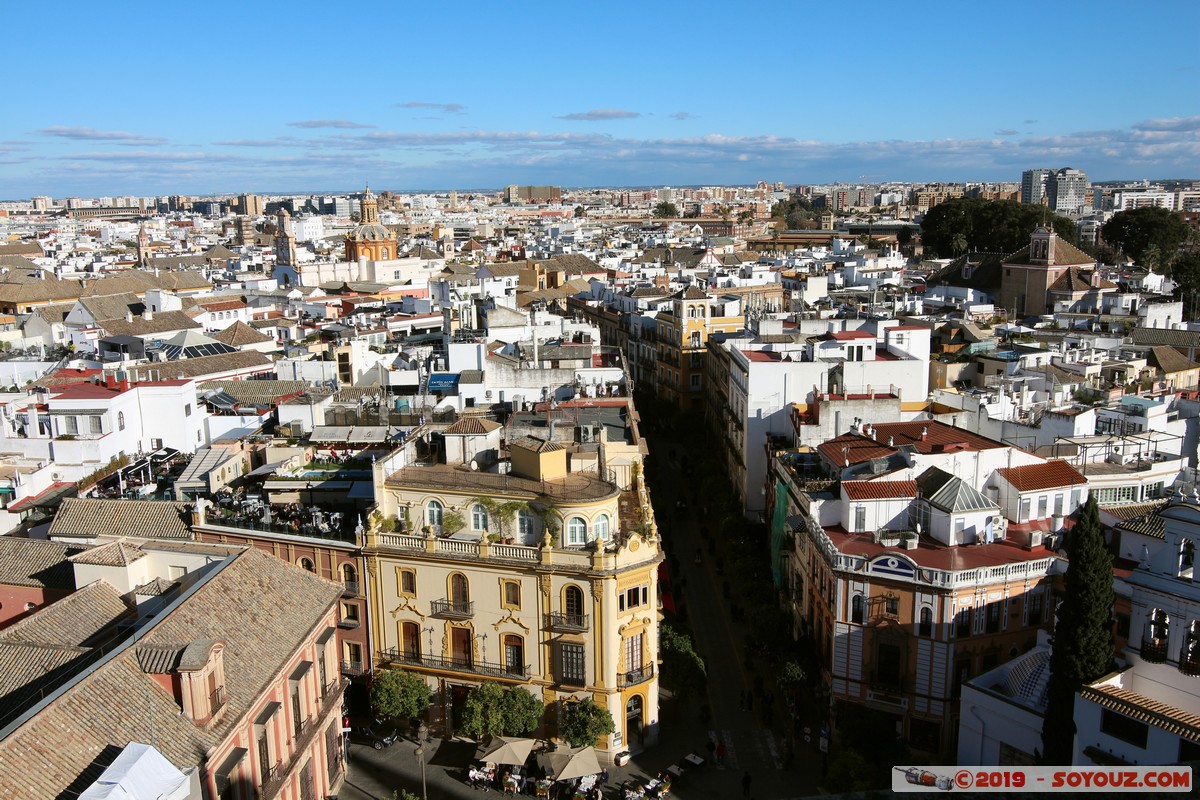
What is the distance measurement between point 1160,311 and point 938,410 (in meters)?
34.3

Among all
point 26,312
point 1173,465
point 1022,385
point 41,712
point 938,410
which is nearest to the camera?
point 41,712

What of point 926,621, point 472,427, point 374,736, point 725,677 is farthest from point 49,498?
point 926,621

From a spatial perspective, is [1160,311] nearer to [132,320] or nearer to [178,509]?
[178,509]

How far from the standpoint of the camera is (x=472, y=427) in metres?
34.3

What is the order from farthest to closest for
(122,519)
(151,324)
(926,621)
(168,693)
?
(151,324) < (122,519) < (926,621) < (168,693)

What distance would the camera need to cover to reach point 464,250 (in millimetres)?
150750

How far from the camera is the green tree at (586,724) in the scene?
28797 mm

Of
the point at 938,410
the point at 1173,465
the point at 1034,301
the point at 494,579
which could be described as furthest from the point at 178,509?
the point at 1034,301

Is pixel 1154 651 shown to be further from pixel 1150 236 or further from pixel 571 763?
pixel 1150 236

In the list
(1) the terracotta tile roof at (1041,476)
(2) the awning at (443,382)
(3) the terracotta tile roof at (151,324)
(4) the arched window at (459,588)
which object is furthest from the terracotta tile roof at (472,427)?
(3) the terracotta tile roof at (151,324)

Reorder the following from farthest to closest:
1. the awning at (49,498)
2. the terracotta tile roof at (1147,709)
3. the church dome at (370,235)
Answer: the church dome at (370,235)
the awning at (49,498)
the terracotta tile roof at (1147,709)

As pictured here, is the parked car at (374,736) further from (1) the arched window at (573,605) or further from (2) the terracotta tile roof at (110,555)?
(2) the terracotta tile roof at (110,555)

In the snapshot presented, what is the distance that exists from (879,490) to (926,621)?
16.5ft

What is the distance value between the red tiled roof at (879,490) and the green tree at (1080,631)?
852 centimetres
